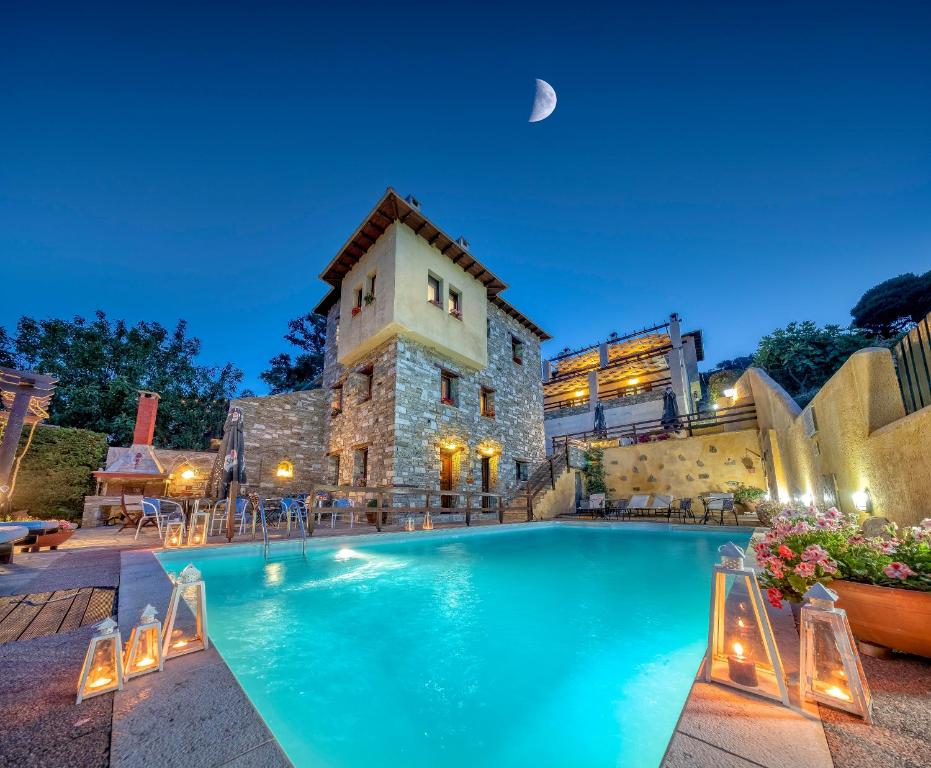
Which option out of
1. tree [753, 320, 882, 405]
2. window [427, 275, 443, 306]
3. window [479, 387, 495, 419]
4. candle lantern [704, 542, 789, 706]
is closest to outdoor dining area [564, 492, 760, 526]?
window [479, 387, 495, 419]

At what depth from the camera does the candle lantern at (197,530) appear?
222 inches

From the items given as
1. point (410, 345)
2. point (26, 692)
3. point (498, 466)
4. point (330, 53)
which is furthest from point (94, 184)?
point (26, 692)

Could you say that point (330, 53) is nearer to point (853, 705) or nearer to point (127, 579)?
point (127, 579)

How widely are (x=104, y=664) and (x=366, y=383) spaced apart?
11.0 m

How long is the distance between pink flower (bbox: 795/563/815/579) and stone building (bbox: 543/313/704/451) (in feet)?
53.2

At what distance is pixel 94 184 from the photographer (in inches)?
1294

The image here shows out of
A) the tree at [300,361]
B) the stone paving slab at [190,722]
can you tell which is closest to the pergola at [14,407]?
the stone paving slab at [190,722]

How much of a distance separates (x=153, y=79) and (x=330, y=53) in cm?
723

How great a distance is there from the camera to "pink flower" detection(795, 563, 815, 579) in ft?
6.00

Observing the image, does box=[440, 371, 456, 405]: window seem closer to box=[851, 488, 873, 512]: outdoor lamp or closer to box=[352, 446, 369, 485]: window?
box=[352, 446, 369, 485]: window

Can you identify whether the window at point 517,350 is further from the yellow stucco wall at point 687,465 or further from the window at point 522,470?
the yellow stucco wall at point 687,465

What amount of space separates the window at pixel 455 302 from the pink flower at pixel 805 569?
11.3m

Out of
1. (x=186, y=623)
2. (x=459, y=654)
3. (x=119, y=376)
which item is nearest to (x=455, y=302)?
(x=459, y=654)

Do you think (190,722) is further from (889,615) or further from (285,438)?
(285,438)
